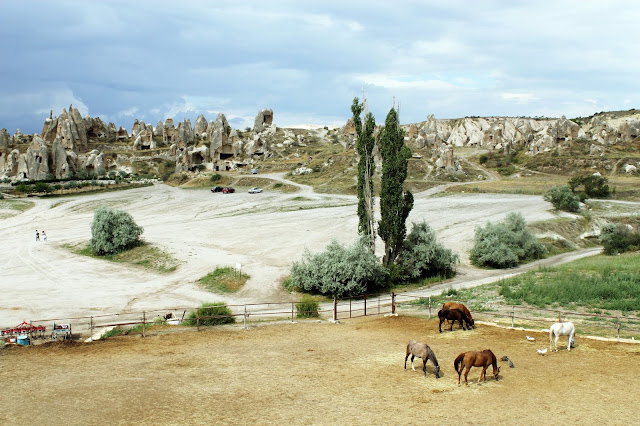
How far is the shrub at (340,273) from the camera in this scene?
29859 millimetres

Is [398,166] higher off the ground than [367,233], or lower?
higher

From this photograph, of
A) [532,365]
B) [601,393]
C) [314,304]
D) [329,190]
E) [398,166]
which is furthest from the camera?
[329,190]

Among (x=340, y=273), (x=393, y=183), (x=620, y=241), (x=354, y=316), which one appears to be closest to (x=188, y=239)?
(x=340, y=273)

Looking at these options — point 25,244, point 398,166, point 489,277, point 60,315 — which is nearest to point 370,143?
point 398,166

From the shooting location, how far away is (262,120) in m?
147

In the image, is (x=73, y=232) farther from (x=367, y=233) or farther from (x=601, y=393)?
(x=601, y=393)

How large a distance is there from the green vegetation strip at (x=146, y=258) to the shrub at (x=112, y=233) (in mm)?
642

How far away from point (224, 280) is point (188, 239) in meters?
15.8

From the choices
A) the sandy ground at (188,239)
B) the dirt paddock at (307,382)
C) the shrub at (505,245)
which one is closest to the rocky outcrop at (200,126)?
the sandy ground at (188,239)

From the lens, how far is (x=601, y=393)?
1258 centimetres

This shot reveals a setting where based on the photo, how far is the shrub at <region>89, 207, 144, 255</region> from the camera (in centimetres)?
4122

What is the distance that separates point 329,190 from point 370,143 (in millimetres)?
46551

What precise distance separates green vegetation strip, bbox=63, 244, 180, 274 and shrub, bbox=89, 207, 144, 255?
0.64 m

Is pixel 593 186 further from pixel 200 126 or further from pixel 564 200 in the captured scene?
pixel 200 126
